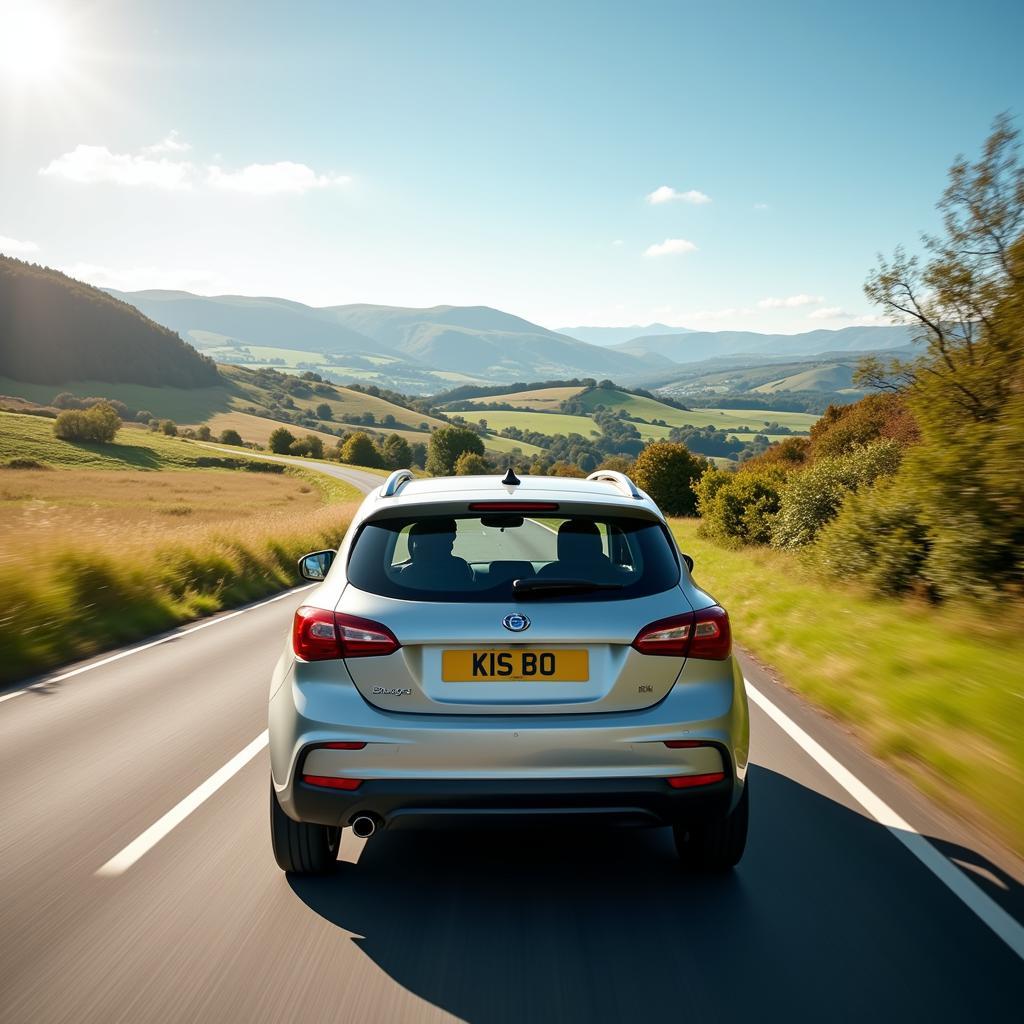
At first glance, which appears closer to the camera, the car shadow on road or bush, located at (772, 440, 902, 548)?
the car shadow on road

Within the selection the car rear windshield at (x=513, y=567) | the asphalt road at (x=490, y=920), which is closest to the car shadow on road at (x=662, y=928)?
the asphalt road at (x=490, y=920)

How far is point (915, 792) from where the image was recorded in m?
5.07

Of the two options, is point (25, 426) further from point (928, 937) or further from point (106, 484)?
point (928, 937)

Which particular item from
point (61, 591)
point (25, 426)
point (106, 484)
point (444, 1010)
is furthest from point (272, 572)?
point (25, 426)

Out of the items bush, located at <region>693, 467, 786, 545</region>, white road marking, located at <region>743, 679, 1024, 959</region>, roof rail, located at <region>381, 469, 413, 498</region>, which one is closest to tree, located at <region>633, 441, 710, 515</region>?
bush, located at <region>693, 467, 786, 545</region>

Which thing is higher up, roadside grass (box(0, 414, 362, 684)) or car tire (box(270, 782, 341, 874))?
car tire (box(270, 782, 341, 874))

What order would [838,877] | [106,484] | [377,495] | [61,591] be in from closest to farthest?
[838,877] → [377,495] → [61,591] → [106,484]

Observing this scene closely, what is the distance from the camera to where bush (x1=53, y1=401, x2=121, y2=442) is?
2854 inches

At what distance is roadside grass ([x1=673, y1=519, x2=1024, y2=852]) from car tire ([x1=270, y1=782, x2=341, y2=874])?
3086 mm

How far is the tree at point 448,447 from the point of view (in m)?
108

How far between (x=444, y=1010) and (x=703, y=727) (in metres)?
1.31

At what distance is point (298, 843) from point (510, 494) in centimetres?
165

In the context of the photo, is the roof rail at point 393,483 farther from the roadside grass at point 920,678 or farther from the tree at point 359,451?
the tree at point 359,451

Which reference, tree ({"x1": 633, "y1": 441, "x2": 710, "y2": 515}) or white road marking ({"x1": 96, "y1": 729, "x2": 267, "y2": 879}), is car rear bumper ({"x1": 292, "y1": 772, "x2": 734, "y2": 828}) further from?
tree ({"x1": 633, "y1": 441, "x2": 710, "y2": 515})
